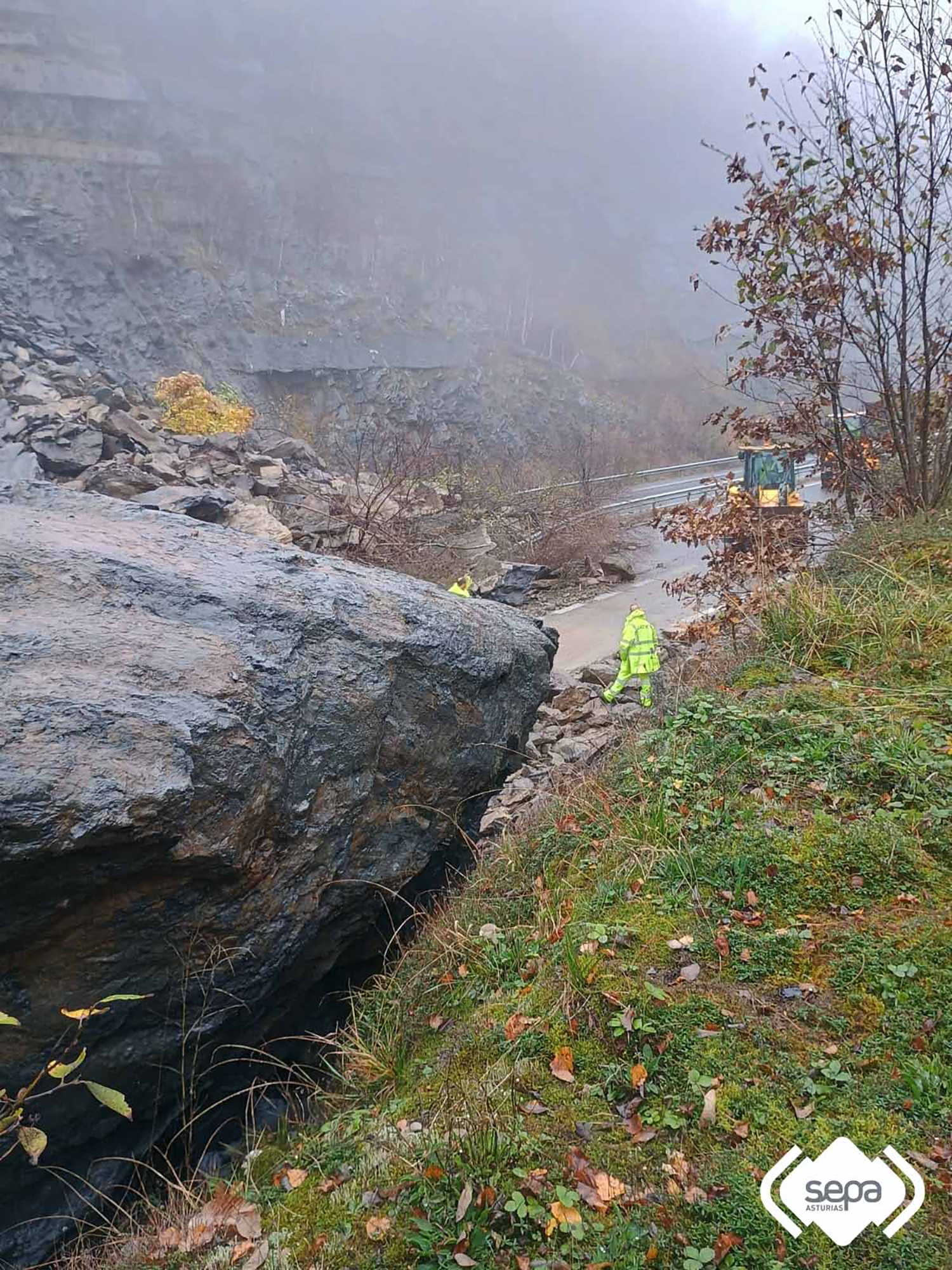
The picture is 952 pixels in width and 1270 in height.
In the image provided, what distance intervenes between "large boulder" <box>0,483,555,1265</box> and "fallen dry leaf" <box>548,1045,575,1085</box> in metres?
1.45

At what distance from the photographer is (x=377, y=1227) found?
96.4 inches

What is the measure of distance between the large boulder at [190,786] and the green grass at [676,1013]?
0.56m

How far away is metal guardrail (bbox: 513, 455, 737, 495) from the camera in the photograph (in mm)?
21672

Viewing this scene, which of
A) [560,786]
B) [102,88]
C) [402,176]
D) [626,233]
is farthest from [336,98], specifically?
[560,786]

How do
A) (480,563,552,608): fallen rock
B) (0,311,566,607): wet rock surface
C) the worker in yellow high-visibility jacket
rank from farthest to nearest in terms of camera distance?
(480,563,552,608): fallen rock, (0,311,566,607): wet rock surface, the worker in yellow high-visibility jacket

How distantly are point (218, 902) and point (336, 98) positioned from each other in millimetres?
54471

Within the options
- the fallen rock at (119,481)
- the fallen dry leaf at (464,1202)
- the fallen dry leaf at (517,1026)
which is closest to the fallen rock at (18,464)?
the fallen rock at (119,481)

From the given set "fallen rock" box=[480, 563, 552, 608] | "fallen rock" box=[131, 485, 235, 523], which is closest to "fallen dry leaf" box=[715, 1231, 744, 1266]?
"fallen rock" box=[131, 485, 235, 523]

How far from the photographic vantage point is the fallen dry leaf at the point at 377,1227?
7.93 ft

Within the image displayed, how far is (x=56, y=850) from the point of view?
9.24 feet

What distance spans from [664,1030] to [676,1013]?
0.08 m

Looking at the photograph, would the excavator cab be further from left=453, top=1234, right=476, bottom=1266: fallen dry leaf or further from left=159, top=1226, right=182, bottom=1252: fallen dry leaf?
left=159, top=1226, right=182, bottom=1252: fallen dry leaf

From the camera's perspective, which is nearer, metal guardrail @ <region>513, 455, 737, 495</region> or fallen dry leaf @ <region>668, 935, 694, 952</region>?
fallen dry leaf @ <region>668, 935, 694, 952</region>

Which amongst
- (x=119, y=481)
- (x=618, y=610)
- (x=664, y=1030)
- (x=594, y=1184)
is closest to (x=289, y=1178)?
(x=594, y=1184)
